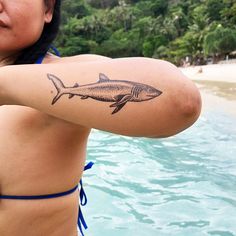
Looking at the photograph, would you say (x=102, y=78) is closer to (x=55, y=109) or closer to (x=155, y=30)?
(x=55, y=109)

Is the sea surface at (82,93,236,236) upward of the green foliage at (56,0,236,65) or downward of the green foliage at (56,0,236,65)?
upward

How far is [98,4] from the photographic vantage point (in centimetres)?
7662

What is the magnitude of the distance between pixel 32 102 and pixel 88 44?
179 ft

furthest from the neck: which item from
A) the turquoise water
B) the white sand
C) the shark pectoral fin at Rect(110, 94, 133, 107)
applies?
the white sand

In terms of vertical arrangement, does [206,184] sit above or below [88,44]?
above

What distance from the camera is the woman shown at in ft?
2.85

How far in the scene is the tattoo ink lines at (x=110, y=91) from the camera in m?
0.88

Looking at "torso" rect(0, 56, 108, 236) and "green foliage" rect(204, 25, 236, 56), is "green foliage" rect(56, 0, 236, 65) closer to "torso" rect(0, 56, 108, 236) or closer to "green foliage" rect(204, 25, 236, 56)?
"green foliage" rect(204, 25, 236, 56)

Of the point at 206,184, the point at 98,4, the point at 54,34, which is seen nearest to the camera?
the point at 54,34

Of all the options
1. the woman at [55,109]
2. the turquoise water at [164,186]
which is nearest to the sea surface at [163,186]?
the turquoise water at [164,186]

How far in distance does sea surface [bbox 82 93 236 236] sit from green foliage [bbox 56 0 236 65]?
97.9ft

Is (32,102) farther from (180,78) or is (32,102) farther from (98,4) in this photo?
(98,4)

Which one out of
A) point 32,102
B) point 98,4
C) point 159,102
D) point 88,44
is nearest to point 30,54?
point 32,102

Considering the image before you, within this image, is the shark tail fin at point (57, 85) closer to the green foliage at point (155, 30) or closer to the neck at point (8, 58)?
the neck at point (8, 58)
